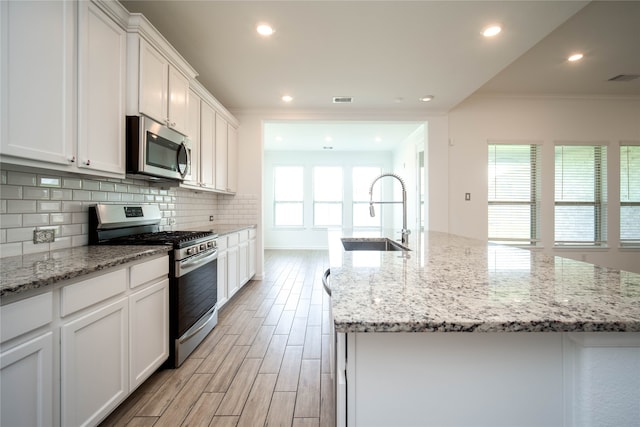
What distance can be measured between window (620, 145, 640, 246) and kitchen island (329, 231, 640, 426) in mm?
5375

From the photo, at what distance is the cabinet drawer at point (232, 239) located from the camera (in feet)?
10.3

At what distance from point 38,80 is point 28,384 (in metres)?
1.32

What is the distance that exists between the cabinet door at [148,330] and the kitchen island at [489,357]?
1438 mm

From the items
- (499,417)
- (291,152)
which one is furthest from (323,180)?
(499,417)

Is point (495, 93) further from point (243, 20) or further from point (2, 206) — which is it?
point (2, 206)

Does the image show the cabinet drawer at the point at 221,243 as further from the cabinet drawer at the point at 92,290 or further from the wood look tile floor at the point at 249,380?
the cabinet drawer at the point at 92,290

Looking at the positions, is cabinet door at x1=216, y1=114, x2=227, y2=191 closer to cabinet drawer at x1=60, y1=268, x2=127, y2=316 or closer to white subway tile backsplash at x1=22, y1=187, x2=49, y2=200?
white subway tile backsplash at x1=22, y1=187, x2=49, y2=200

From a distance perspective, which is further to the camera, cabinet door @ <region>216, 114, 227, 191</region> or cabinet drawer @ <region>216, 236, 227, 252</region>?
cabinet door @ <region>216, 114, 227, 191</region>

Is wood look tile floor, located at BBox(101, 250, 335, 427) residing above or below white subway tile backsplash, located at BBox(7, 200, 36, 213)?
below

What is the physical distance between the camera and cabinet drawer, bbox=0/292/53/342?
3.10 ft

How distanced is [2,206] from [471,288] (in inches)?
85.1

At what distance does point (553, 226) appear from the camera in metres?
4.38

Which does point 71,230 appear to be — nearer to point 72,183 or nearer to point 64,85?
point 72,183

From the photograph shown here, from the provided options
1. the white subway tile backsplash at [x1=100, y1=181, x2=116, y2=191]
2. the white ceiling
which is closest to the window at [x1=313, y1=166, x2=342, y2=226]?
the white ceiling
